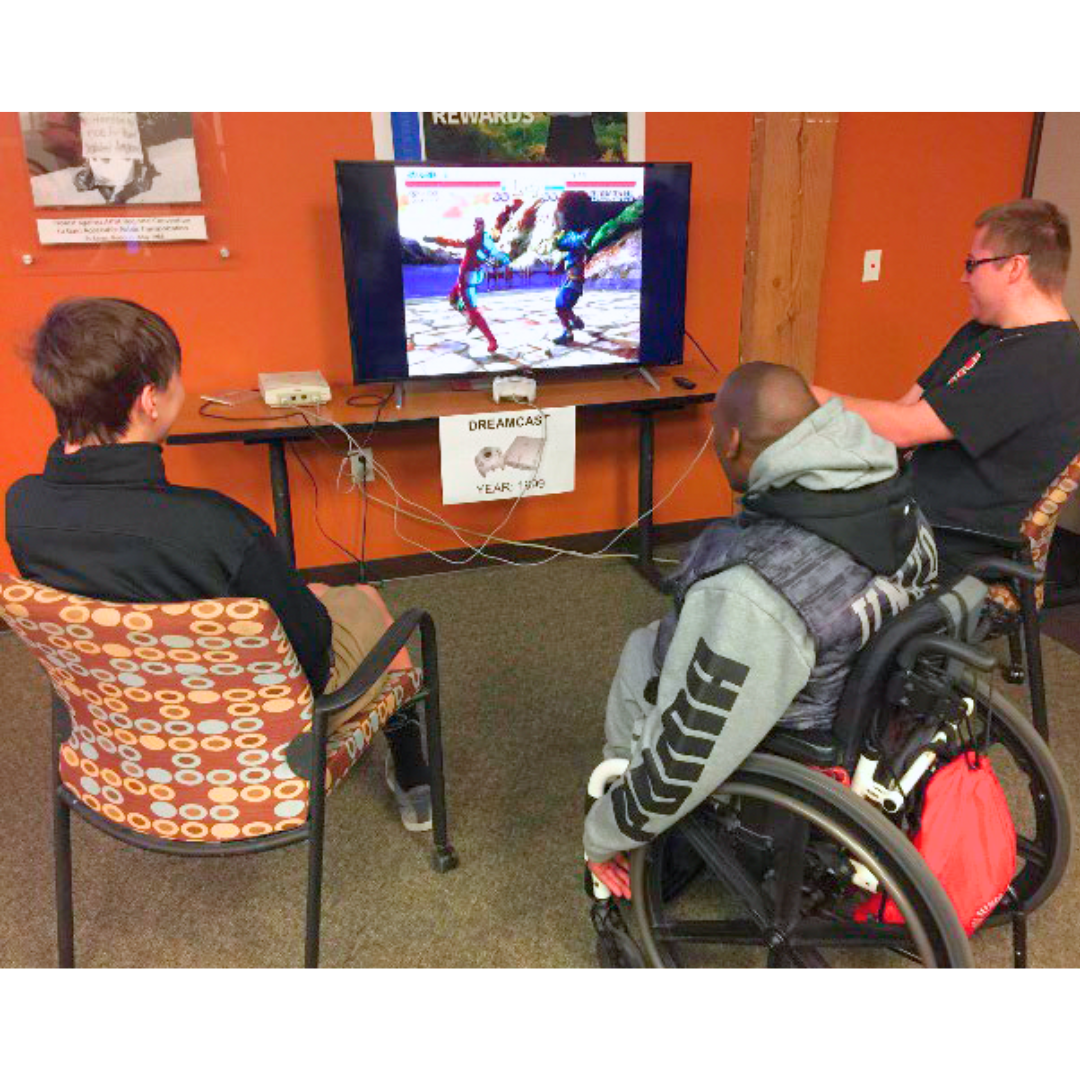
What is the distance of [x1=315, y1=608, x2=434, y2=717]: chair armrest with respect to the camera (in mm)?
1320

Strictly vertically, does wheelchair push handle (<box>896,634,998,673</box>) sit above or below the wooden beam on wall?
below

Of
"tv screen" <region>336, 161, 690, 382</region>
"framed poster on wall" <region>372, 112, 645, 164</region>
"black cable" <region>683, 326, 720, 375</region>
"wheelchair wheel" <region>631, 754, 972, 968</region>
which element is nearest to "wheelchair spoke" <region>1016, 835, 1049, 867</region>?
"wheelchair wheel" <region>631, 754, 972, 968</region>

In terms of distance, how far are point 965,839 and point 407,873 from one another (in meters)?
1.10

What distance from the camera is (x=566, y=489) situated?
2881mm

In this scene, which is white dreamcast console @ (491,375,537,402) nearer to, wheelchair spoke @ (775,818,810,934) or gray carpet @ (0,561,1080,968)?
gray carpet @ (0,561,1080,968)

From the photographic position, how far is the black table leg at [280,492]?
8.48 feet

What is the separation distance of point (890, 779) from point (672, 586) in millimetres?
406

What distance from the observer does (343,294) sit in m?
2.81

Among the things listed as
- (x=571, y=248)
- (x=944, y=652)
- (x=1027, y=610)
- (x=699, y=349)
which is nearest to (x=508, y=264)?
(x=571, y=248)

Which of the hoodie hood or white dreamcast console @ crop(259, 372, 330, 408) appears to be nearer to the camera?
the hoodie hood

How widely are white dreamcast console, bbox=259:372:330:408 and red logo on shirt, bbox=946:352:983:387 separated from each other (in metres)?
1.67

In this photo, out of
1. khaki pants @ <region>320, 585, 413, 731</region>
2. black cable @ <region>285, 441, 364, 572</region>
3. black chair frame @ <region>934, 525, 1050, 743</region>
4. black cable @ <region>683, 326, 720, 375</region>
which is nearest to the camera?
khaki pants @ <region>320, 585, 413, 731</region>

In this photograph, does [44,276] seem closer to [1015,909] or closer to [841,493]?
→ [841,493]

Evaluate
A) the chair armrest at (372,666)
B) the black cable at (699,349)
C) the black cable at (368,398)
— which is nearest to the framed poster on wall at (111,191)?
the black cable at (368,398)
